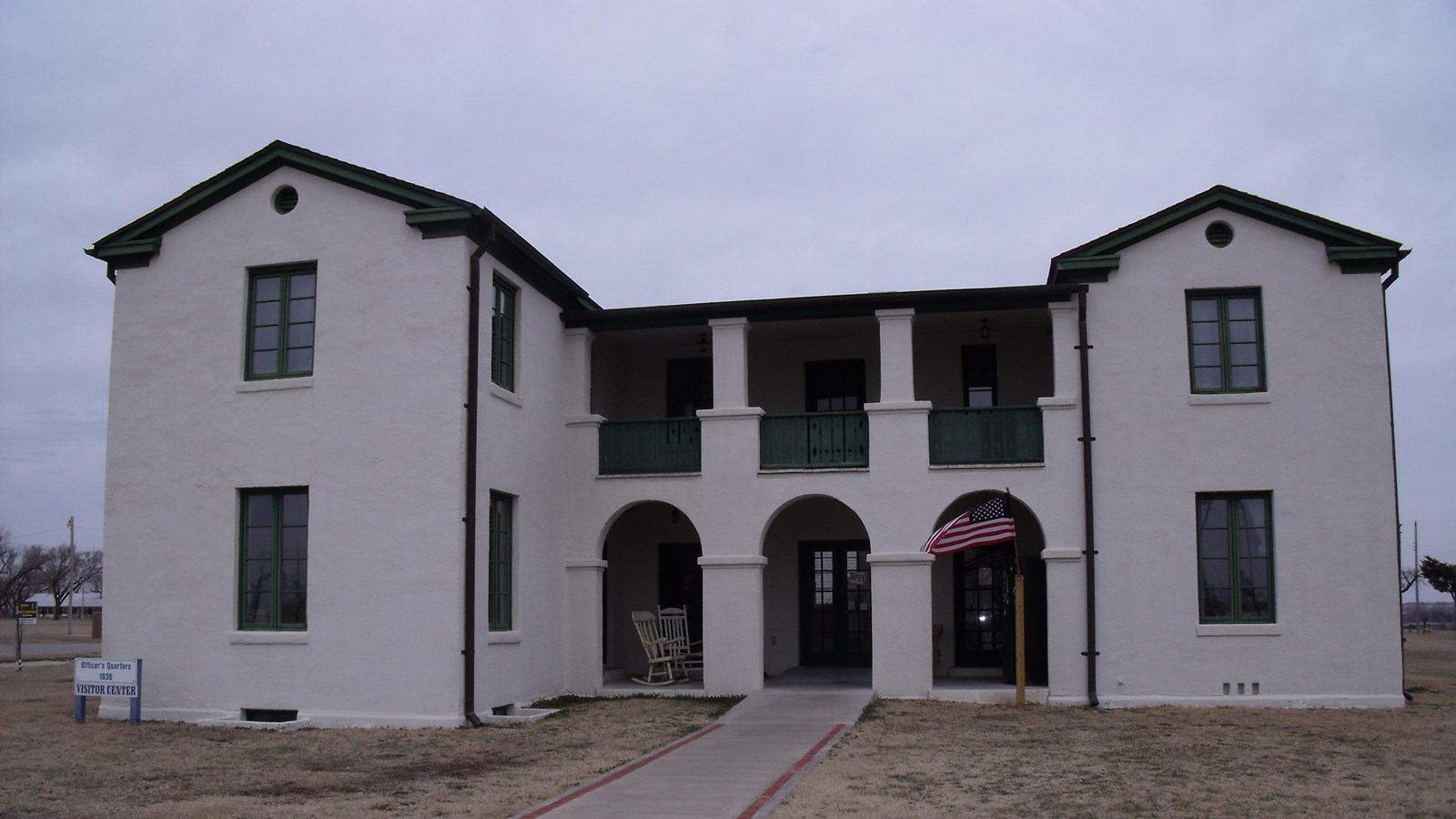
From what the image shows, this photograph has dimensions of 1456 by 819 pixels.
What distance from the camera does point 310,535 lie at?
15.4 meters

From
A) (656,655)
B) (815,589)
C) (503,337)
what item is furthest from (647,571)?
(503,337)

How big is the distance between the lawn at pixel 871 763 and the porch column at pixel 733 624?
1101mm

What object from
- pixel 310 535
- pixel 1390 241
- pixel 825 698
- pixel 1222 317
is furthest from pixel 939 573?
pixel 310 535

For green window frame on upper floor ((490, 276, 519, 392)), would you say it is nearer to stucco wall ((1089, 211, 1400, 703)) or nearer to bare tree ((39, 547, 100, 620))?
stucco wall ((1089, 211, 1400, 703))

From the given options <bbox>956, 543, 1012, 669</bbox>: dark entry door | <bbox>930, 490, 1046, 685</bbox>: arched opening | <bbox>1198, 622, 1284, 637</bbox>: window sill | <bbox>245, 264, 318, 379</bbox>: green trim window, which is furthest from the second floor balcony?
<bbox>245, 264, 318, 379</bbox>: green trim window

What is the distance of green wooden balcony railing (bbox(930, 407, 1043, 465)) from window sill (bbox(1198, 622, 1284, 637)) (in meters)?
3.02

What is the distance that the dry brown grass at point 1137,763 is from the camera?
389 inches

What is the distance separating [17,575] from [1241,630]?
48918mm

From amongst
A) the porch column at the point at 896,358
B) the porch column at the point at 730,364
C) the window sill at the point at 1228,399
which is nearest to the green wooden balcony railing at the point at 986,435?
the porch column at the point at 896,358

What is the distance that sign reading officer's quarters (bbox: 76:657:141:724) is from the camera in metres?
15.3

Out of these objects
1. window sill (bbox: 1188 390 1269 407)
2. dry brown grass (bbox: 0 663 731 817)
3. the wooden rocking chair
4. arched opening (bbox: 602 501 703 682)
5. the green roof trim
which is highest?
the green roof trim

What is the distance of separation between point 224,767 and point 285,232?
6.72 m

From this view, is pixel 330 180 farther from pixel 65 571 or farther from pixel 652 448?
pixel 65 571

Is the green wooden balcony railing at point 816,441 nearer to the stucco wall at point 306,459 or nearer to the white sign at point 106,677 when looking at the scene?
the stucco wall at point 306,459
